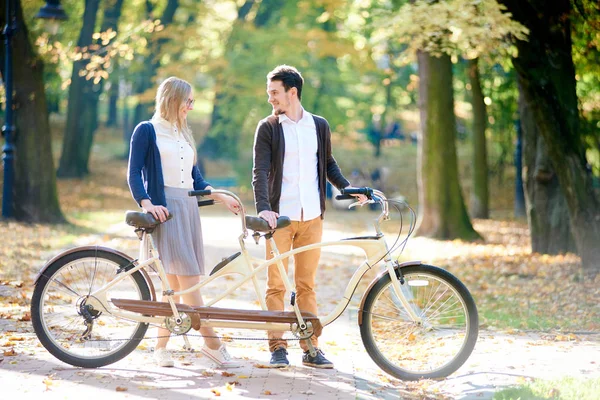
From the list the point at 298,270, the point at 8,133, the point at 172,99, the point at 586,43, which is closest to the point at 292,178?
the point at 298,270

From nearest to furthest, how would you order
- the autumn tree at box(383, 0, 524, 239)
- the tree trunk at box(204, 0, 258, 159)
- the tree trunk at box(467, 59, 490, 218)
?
the autumn tree at box(383, 0, 524, 239) < the tree trunk at box(467, 59, 490, 218) < the tree trunk at box(204, 0, 258, 159)

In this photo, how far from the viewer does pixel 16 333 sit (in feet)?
24.1

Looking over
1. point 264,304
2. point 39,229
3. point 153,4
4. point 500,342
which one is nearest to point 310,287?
point 264,304

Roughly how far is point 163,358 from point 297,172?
5.04 ft

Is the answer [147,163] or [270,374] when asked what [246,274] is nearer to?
[270,374]

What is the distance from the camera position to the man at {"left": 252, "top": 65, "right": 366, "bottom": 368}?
6367mm

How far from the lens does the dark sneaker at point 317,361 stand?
6.43 metres

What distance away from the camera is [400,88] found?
3531 centimetres

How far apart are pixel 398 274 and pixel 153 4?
29173mm

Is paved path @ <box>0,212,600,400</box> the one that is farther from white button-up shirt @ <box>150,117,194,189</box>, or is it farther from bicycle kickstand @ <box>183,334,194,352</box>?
white button-up shirt @ <box>150,117,194,189</box>

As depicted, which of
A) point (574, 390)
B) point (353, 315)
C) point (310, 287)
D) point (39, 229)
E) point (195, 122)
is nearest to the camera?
point (574, 390)

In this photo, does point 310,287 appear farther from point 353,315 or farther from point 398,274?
point 353,315

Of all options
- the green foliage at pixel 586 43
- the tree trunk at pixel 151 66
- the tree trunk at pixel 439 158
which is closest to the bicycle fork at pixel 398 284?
the green foliage at pixel 586 43

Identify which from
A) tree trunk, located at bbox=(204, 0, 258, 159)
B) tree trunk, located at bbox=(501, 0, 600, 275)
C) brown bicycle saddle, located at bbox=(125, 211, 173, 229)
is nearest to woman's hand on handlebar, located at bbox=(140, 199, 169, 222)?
brown bicycle saddle, located at bbox=(125, 211, 173, 229)
